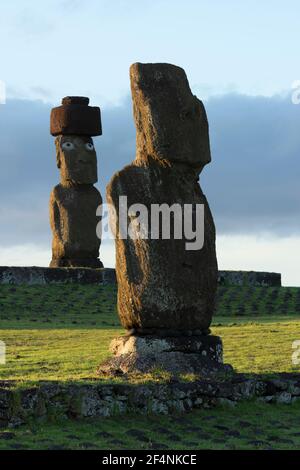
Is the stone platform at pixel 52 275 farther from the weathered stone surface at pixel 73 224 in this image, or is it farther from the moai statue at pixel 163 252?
the moai statue at pixel 163 252

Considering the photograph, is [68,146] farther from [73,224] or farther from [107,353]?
[107,353]

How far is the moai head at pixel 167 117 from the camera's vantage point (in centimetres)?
1459

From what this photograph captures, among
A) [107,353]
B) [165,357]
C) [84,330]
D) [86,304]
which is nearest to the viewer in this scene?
[165,357]

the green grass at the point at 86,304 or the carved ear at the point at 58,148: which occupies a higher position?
the carved ear at the point at 58,148

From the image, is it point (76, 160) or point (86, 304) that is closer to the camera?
point (86, 304)

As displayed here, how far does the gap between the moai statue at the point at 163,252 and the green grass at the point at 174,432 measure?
1.50m

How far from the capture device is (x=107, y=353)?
18281 mm

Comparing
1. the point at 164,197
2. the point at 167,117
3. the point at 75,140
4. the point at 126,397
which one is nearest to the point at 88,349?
the point at 164,197

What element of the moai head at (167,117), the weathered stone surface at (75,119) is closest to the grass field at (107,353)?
the moai head at (167,117)

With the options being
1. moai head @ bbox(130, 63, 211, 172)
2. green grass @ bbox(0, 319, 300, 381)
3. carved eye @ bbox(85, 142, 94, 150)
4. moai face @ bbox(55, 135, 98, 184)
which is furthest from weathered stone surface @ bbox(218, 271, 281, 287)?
moai head @ bbox(130, 63, 211, 172)

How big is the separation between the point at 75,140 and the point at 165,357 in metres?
21.1

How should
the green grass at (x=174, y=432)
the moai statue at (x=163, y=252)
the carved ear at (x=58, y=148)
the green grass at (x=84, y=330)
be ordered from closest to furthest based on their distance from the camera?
the green grass at (x=174, y=432), the moai statue at (x=163, y=252), the green grass at (x=84, y=330), the carved ear at (x=58, y=148)

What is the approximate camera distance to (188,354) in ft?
47.8
